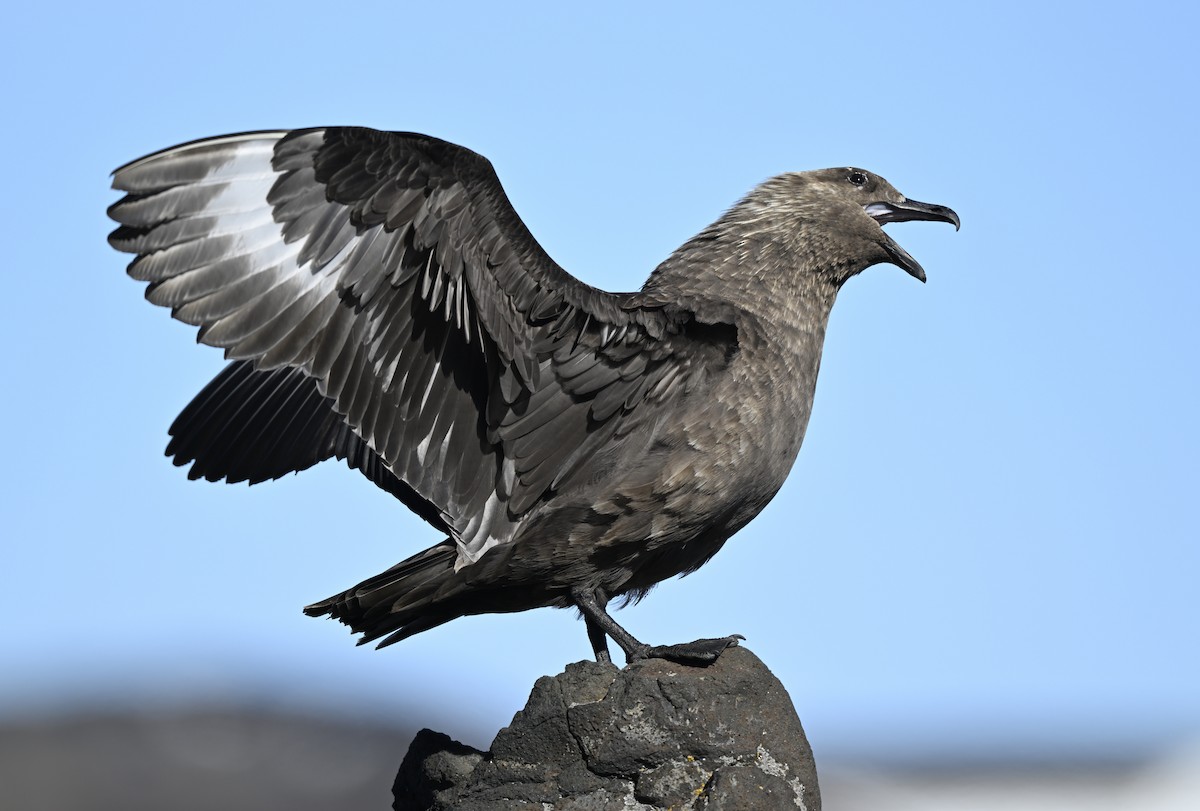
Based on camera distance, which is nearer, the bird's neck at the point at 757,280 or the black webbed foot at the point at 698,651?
the black webbed foot at the point at 698,651

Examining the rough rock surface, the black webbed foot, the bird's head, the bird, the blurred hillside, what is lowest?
the rough rock surface

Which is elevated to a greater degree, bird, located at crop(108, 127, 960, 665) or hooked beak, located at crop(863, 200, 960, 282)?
hooked beak, located at crop(863, 200, 960, 282)

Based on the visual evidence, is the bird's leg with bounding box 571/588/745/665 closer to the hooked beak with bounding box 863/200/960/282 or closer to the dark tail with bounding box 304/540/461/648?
the dark tail with bounding box 304/540/461/648

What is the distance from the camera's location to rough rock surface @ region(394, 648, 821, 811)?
20.8ft

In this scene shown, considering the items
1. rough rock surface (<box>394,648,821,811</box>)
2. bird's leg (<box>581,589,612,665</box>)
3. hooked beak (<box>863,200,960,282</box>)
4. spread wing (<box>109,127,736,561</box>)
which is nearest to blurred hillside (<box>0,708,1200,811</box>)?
hooked beak (<box>863,200,960,282</box>)

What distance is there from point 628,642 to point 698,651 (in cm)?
51

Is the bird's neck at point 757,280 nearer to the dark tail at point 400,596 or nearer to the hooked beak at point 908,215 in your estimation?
the hooked beak at point 908,215

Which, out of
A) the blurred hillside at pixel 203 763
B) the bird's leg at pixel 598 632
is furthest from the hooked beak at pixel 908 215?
the blurred hillside at pixel 203 763

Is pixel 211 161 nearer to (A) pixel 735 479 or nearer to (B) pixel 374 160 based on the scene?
(B) pixel 374 160

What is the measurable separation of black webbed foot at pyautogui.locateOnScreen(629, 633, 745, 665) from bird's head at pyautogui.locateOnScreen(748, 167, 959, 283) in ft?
6.99

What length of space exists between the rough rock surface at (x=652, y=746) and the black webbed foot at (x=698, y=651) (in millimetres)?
39

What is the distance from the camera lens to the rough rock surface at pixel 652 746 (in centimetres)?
634

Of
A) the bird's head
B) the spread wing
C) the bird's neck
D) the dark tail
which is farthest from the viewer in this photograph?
the bird's head

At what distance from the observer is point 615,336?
23.2ft
